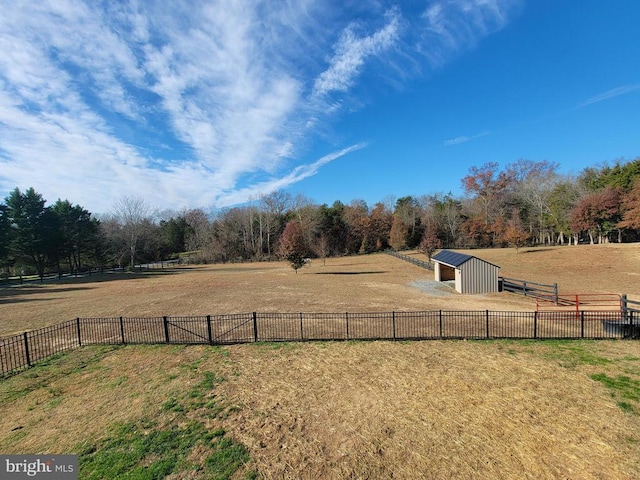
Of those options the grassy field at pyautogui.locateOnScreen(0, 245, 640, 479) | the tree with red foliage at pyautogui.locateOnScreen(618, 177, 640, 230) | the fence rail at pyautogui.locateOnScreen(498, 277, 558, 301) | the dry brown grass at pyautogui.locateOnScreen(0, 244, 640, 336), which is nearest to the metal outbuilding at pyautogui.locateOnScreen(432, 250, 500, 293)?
the fence rail at pyautogui.locateOnScreen(498, 277, 558, 301)

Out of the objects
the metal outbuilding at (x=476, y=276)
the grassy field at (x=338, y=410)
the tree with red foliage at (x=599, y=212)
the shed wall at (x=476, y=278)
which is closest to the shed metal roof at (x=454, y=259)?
the metal outbuilding at (x=476, y=276)

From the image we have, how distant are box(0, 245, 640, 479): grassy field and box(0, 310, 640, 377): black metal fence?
3.52 ft

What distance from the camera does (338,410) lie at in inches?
286

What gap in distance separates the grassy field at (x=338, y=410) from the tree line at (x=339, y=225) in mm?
29197

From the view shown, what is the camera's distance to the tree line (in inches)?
1734

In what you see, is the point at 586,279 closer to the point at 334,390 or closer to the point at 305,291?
the point at 305,291

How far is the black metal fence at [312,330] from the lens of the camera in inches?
491

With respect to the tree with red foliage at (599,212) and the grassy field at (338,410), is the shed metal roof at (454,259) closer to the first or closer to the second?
the grassy field at (338,410)

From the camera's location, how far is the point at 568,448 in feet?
18.8

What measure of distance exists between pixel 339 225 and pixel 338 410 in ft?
224

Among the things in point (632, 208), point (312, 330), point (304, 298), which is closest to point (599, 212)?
point (632, 208)

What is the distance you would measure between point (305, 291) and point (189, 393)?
1697cm

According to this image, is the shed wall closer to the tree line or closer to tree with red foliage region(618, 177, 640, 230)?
the tree line

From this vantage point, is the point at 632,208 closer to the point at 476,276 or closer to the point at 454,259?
the point at 454,259
